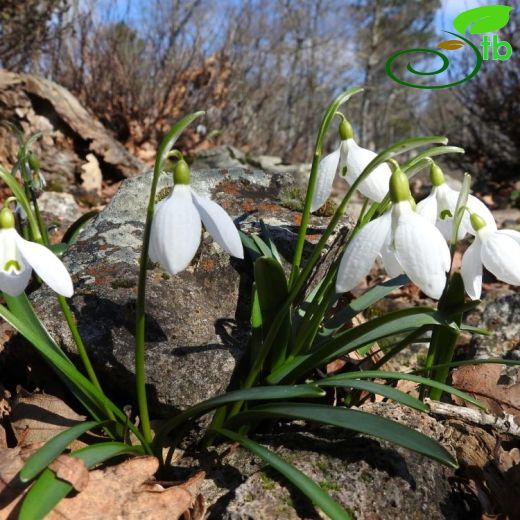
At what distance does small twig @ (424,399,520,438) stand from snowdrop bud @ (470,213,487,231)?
51 centimetres

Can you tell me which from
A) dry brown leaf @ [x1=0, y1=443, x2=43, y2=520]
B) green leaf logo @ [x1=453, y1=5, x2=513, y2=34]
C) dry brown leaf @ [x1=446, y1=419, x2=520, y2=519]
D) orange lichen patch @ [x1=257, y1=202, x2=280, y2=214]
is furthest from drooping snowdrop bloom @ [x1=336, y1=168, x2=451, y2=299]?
green leaf logo @ [x1=453, y1=5, x2=513, y2=34]

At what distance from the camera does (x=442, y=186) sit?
4.37ft

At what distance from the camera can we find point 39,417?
143cm

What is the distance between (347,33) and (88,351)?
16.2 metres

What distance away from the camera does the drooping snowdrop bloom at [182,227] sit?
3.49 feet

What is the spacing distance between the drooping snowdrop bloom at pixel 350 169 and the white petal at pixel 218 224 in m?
0.40

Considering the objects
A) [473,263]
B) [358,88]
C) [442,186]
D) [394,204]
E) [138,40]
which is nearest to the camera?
[394,204]

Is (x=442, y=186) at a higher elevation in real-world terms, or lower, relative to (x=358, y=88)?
lower

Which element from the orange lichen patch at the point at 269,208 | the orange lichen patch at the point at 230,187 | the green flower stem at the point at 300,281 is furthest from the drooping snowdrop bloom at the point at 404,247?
the orange lichen patch at the point at 230,187

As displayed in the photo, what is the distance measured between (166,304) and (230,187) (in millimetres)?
717

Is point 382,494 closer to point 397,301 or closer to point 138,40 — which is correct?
point 397,301

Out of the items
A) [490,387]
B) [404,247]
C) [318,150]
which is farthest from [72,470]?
[490,387]

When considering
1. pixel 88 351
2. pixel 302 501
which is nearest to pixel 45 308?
pixel 88 351

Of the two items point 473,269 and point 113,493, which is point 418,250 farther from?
point 113,493
